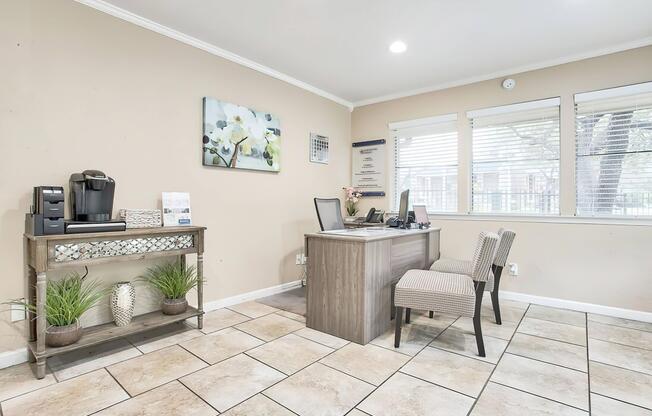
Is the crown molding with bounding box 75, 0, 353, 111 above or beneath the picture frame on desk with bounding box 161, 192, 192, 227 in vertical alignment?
above

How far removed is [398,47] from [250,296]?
9.87ft

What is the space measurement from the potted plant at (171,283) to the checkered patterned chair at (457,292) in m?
1.74

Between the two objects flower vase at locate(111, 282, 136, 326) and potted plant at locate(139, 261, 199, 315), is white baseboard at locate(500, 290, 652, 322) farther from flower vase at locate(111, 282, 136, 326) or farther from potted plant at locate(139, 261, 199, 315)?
flower vase at locate(111, 282, 136, 326)

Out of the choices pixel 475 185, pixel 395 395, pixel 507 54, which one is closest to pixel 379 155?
pixel 475 185

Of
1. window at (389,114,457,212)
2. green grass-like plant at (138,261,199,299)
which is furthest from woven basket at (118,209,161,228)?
window at (389,114,457,212)

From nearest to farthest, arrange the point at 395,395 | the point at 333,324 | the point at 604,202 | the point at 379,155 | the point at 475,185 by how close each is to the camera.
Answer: the point at 395,395
the point at 333,324
the point at 604,202
the point at 475,185
the point at 379,155

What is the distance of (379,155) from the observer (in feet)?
16.0

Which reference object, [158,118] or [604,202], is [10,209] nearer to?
[158,118]

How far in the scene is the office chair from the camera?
3584mm

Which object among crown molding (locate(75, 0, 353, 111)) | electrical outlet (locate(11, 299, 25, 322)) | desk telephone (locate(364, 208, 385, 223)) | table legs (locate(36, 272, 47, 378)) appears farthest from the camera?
desk telephone (locate(364, 208, 385, 223))

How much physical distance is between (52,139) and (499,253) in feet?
11.8

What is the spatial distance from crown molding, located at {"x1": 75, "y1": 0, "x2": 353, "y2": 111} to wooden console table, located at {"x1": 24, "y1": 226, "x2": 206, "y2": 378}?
1743 mm

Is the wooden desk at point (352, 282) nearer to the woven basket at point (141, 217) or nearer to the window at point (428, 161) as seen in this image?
the woven basket at point (141, 217)

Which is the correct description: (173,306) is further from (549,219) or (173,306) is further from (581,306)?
(581,306)
